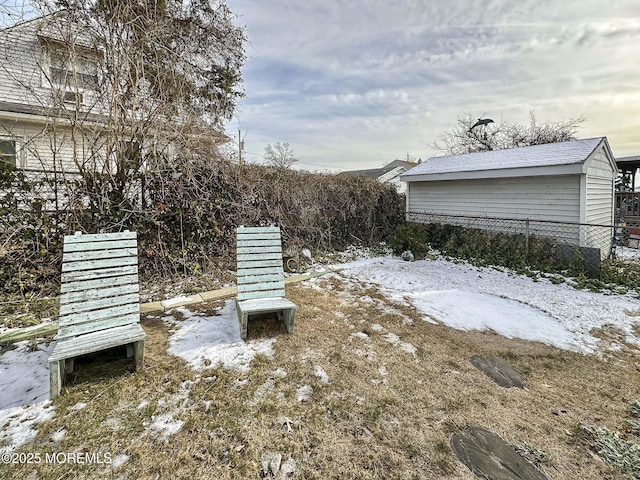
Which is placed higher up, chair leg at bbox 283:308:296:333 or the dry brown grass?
chair leg at bbox 283:308:296:333

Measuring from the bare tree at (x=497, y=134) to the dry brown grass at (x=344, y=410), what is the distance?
19902mm

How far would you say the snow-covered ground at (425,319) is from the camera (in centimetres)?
232

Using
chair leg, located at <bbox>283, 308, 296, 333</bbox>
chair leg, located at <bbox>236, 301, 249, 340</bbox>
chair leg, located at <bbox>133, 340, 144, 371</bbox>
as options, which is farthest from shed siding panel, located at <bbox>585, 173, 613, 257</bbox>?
chair leg, located at <bbox>133, 340, 144, 371</bbox>

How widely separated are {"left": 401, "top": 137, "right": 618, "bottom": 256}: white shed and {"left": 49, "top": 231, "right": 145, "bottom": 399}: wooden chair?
7982 mm

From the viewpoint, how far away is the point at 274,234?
4039 mm

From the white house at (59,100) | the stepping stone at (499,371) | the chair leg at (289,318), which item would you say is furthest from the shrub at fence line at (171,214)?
the stepping stone at (499,371)

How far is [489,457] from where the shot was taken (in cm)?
190

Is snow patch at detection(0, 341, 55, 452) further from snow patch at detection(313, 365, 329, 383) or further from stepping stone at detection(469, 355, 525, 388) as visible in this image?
stepping stone at detection(469, 355, 525, 388)

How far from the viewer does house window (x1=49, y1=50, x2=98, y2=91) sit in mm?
4379

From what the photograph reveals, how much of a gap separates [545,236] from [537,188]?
1250 millimetres

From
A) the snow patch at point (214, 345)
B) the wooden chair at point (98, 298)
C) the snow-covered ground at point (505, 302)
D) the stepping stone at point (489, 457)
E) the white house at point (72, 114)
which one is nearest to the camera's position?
the stepping stone at point (489, 457)

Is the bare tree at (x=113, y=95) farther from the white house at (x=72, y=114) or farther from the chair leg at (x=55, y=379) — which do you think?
the chair leg at (x=55, y=379)

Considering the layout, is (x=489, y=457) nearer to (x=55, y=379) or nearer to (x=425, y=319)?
(x=425, y=319)

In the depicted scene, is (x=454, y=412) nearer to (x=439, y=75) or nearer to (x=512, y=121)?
(x=439, y=75)
